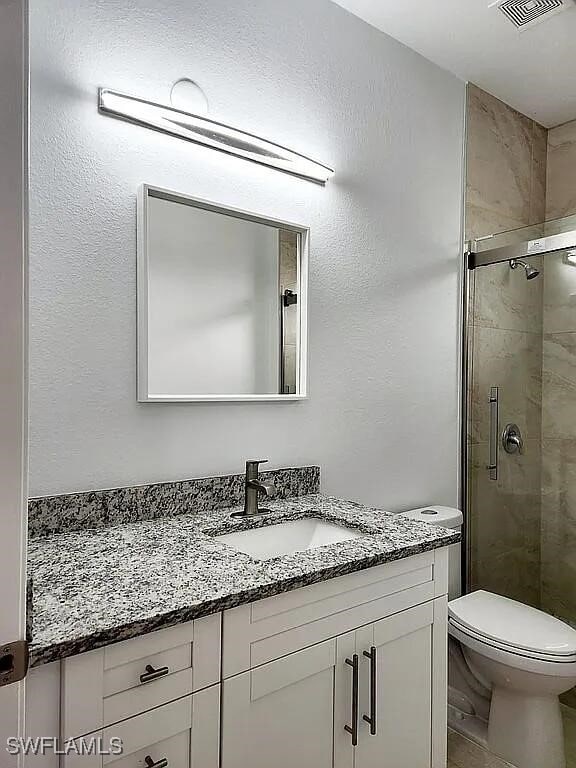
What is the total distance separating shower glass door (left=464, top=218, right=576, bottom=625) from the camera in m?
2.61

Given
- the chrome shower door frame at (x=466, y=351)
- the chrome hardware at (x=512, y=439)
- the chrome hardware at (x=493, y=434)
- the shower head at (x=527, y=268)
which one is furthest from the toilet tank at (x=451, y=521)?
the shower head at (x=527, y=268)

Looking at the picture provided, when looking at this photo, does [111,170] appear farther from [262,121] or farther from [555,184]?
[555,184]

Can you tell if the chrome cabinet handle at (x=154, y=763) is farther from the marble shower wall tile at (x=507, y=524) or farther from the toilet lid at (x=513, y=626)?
the marble shower wall tile at (x=507, y=524)

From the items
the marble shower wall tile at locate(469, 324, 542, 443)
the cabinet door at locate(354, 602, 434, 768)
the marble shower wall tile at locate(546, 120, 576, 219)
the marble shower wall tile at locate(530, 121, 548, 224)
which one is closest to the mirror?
the cabinet door at locate(354, 602, 434, 768)

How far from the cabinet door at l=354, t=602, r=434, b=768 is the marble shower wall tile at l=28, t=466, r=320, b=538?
0.59 metres

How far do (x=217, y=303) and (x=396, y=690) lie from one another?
119 centimetres

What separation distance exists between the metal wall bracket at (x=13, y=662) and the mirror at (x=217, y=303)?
0.87 meters

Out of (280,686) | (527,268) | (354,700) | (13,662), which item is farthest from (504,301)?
(13,662)

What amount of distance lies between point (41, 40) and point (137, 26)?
11.4 inches

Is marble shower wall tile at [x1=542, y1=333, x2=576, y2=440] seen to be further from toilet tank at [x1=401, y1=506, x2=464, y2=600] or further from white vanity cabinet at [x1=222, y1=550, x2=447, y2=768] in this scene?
white vanity cabinet at [x1=222, y1=550, x2=447, y2=768]

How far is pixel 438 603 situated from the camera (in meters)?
1.62

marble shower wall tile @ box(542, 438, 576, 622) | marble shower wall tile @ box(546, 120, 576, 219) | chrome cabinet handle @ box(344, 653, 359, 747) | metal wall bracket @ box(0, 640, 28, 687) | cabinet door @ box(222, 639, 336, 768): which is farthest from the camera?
marble shower wall tile @ box(546, 120, 576, 219)

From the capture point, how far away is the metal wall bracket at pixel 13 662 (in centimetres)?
79

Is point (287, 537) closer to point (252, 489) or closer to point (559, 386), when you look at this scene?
point (252, 489)
